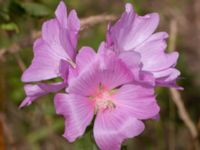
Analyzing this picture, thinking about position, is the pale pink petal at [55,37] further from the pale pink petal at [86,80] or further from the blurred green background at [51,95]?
the blurred green background at [51,95]

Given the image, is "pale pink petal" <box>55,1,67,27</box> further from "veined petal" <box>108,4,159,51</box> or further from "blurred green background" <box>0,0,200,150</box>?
"blurred green background" <box>0,0,200,150</box>

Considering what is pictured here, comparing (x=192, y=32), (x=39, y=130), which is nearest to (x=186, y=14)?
(x=192, y=32)

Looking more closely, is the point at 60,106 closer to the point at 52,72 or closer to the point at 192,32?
the point at 52,72

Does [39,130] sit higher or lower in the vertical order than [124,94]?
lower

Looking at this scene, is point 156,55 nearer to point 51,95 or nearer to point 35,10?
point 35,10

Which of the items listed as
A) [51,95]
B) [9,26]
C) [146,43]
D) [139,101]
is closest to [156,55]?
[146,43]

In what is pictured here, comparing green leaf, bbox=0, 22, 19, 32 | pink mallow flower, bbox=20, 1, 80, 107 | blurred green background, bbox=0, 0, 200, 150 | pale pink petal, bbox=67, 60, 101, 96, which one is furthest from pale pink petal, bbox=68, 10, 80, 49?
green leaf, bbox=0, 22, 19, 32

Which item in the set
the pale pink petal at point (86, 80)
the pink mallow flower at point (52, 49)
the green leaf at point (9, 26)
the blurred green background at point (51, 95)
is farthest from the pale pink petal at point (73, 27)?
the green leaf at point (9, 26)

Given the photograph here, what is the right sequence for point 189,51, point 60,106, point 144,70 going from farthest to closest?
1. point 189,51
2. point 144,70
3. point 60,106
